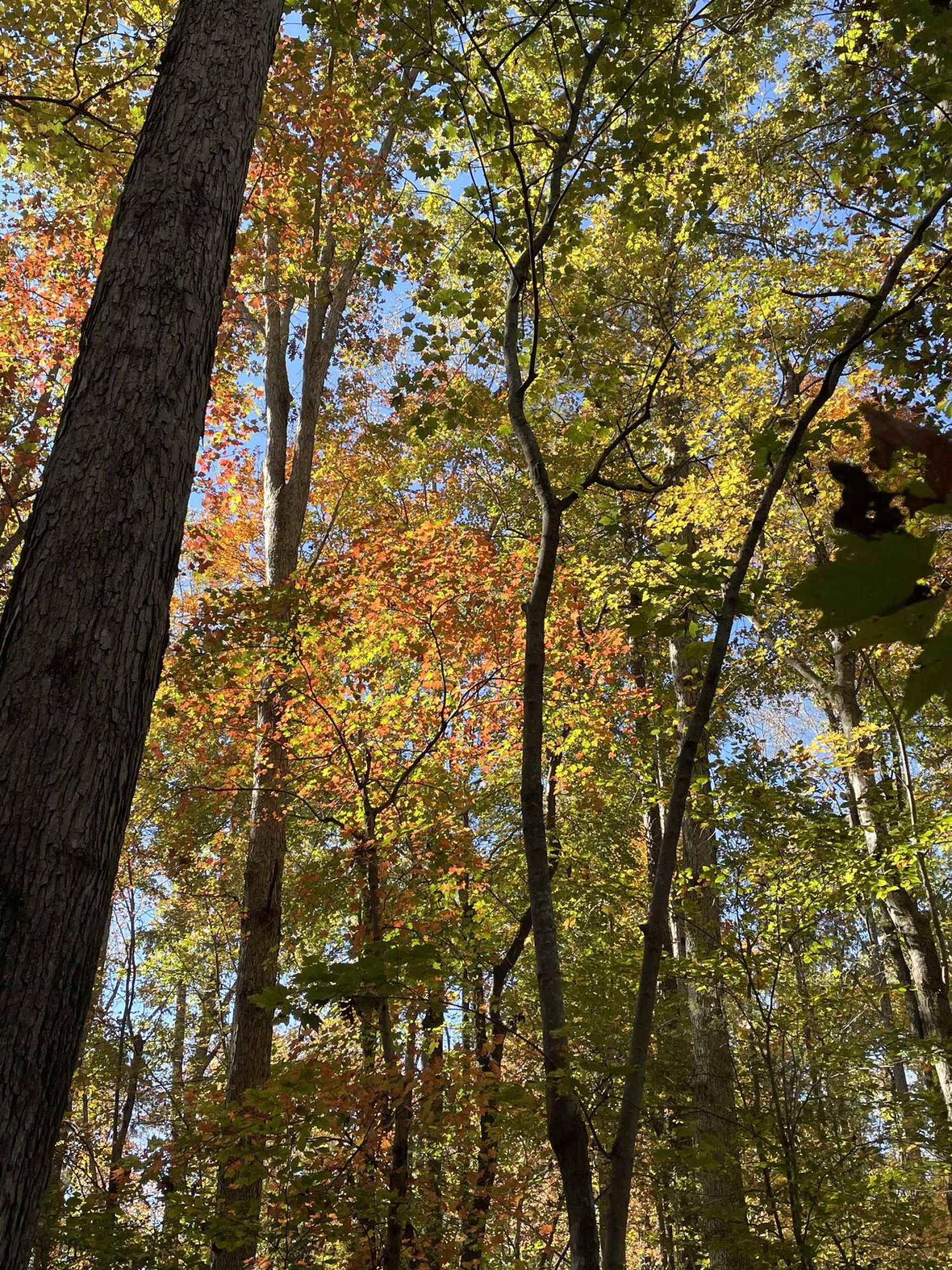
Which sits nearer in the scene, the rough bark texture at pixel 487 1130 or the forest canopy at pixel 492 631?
the forest canopy at pixel 492 631

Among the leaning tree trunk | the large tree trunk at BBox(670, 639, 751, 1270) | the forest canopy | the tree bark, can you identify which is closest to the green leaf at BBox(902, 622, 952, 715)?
the forest canopy

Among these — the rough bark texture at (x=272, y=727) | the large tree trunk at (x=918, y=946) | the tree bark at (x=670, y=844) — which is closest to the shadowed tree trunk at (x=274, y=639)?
the rough bark texture at (x=272, y=727)

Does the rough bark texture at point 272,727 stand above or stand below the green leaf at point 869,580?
above

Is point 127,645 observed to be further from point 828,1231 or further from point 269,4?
point 828,1231

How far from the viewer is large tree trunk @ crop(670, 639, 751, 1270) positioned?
4.77 metres

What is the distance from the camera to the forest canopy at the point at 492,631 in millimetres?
1817

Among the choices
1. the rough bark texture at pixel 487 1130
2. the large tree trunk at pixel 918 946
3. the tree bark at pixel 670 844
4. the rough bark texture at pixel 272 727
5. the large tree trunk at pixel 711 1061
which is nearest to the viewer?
the tree bark at pixel 670 844

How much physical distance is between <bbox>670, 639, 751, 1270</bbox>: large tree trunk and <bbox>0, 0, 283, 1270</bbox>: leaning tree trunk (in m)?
3.67

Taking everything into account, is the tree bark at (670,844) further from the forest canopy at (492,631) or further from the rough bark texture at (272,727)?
the rough bark texture at (272,727)

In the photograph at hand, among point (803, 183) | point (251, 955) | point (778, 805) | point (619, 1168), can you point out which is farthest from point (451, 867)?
point (803, 183)

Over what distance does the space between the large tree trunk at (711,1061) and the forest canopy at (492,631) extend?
73 mm

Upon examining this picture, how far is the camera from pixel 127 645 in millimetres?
1730

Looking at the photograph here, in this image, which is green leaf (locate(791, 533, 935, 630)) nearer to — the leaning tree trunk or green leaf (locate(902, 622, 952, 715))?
green leaf (locate(902, 622, 952, 715))

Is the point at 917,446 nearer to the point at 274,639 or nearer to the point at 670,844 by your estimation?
the point at 670,844
